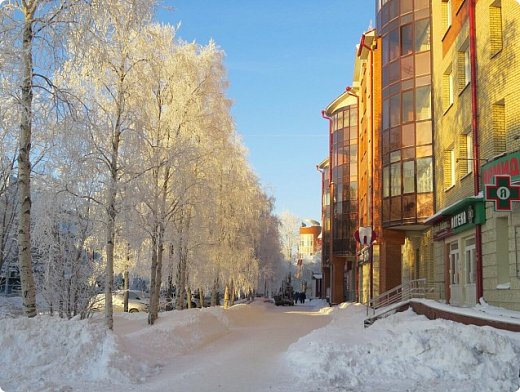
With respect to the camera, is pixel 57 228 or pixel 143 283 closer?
pixel 57 228

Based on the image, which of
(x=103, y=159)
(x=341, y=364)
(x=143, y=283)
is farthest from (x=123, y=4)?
(x=143, y=283)

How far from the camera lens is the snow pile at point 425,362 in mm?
8016

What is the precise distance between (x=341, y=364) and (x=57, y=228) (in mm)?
13482

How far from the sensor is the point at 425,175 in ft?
73.5

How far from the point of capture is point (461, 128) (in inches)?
695

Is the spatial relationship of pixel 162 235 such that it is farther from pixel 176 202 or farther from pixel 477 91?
pixel 477 91

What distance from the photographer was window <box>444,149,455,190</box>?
1959cm

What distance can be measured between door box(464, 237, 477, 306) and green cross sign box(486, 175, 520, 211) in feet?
12.2

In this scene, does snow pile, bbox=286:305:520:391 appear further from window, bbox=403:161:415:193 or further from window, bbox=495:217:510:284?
window, bbox=403:161:415:193

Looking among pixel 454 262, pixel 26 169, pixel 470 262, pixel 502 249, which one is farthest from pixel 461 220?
pixel 26 169

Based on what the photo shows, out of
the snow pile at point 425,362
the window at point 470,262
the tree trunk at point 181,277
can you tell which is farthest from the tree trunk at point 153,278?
the window at point 470,262

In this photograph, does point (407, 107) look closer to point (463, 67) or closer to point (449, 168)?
point (449, 168)

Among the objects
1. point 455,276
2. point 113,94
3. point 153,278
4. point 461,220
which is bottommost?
point 153,278

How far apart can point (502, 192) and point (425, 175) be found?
33.5 ft
